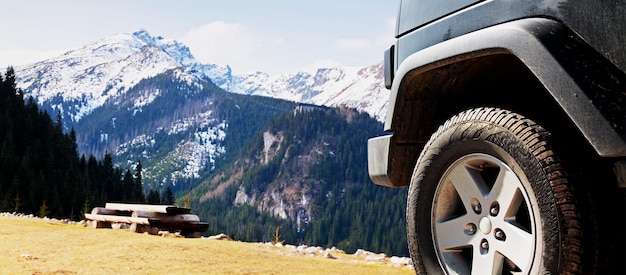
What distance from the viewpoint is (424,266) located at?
3.28m

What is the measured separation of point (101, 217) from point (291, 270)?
9840 millimetres

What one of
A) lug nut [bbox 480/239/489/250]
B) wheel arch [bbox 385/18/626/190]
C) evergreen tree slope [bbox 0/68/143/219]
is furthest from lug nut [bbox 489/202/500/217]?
evergreen tree slope [bbox 0/68/143/219]

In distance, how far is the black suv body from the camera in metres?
2.38

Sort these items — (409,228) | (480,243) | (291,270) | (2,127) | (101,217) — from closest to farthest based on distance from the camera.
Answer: (480,243) → (409,228) → (291,270) → (101,217) → (2,127)

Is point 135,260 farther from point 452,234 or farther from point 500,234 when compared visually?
point 500,234

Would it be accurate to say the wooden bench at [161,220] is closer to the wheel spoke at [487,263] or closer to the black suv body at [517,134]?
the black suv body at [517,134]

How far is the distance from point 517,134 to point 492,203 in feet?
1.19

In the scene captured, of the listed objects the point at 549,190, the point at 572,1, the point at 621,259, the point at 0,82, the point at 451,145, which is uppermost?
the point at 0,82

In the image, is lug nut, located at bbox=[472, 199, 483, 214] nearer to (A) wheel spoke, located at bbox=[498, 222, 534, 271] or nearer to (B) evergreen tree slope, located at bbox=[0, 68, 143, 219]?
(A) wheel spoke, located at bbox=[498, 222, 534, 271]

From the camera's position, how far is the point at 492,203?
2775 mm

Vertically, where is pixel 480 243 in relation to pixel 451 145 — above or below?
below

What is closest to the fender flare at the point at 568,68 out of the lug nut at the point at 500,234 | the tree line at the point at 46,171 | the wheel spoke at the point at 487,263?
the lug nut at the point at 500,234

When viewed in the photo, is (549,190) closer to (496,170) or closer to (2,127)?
(496,170)

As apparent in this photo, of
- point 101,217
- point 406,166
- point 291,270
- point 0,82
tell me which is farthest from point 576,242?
point 0,82
